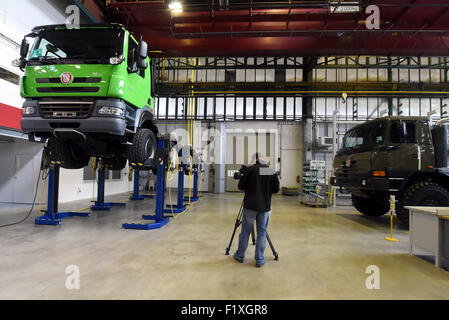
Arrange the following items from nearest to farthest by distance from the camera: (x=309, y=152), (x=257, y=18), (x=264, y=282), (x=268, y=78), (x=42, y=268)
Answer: (x=264, y=282), (x=42, y=268), (x=257, y=18), (x=309, y=152), (x=268, y=78)

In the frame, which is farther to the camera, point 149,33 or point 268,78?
point 268,78

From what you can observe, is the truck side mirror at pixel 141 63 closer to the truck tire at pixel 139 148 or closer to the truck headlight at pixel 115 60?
the truck headlight at pixel 115 60

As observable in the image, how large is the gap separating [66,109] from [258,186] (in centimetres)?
327

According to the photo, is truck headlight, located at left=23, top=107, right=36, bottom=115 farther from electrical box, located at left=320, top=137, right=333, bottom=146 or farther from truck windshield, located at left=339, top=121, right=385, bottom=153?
electrical box, located at left=320, top=137, right=333, bottom=146

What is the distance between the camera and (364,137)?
6.36 metres

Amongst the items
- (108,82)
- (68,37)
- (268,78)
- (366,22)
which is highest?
(268,78)

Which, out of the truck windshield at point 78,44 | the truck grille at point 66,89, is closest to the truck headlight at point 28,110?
the truck grille at point 66,89

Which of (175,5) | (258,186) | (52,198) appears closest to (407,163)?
(258,186)

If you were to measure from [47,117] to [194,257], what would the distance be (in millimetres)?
3213

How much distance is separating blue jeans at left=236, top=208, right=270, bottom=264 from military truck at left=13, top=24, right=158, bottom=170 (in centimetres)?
244

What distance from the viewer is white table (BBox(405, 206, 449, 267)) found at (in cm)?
342

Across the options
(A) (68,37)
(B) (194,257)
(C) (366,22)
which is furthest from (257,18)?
(B) (194,257)

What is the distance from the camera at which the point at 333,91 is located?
473 inches
